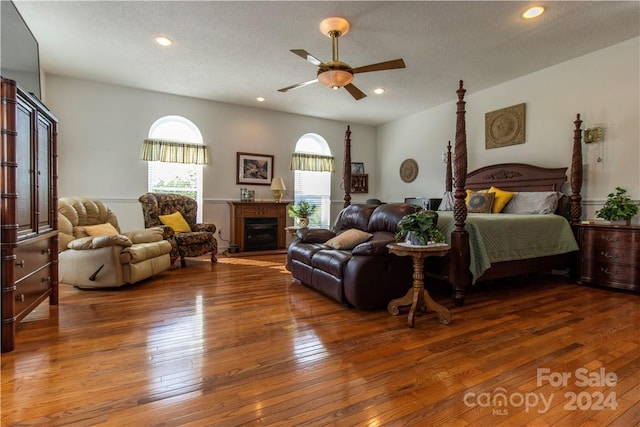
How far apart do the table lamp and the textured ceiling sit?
5.61ft

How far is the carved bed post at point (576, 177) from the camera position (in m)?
3.77

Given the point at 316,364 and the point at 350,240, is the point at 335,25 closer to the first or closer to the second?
the point at 350,240

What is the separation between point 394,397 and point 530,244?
2786 millimetres

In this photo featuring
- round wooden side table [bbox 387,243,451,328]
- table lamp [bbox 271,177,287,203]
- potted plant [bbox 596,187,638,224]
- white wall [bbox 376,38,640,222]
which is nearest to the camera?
round wooden side table [bbox 387,243,451,328]

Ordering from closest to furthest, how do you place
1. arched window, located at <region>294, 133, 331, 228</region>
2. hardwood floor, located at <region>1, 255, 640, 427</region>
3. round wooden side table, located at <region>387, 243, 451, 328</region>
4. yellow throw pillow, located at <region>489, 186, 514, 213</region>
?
1. hardwood floor, located at <region>1, 255, 640, 427</region>
2. round wooden side table, located at <region>387, 243, 451, 328</region>
3. yellow throw pillow, located at <region>489, 186, 514, 213</region>
4. arched window, located at <region>294, 133, 331, 228</region>

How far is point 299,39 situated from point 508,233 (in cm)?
313

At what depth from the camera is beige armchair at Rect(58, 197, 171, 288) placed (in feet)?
10.9

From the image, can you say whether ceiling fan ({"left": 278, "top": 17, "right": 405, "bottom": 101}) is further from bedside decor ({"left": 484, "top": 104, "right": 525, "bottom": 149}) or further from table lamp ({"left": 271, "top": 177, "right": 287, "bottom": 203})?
table lamp ({"left": 271, "top": 177, "right": 287, "bottom": 203})

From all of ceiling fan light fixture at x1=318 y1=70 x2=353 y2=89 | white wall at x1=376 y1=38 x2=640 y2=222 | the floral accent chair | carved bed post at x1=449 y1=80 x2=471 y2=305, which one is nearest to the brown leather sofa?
carved bed post at x1=449 y1=80 x2=471 y2=305

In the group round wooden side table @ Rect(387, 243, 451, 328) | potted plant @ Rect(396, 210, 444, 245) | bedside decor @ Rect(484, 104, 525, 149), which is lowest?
round wooden side table @ Rect(387, 243, 451, 328)

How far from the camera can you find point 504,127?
490 cm

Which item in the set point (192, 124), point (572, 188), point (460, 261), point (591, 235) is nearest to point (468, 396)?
point (460, 261)

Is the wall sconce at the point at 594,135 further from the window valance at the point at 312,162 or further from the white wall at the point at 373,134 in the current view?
the window valance at the point at 312,162

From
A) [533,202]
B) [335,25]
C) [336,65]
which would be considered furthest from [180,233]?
[533,202]
